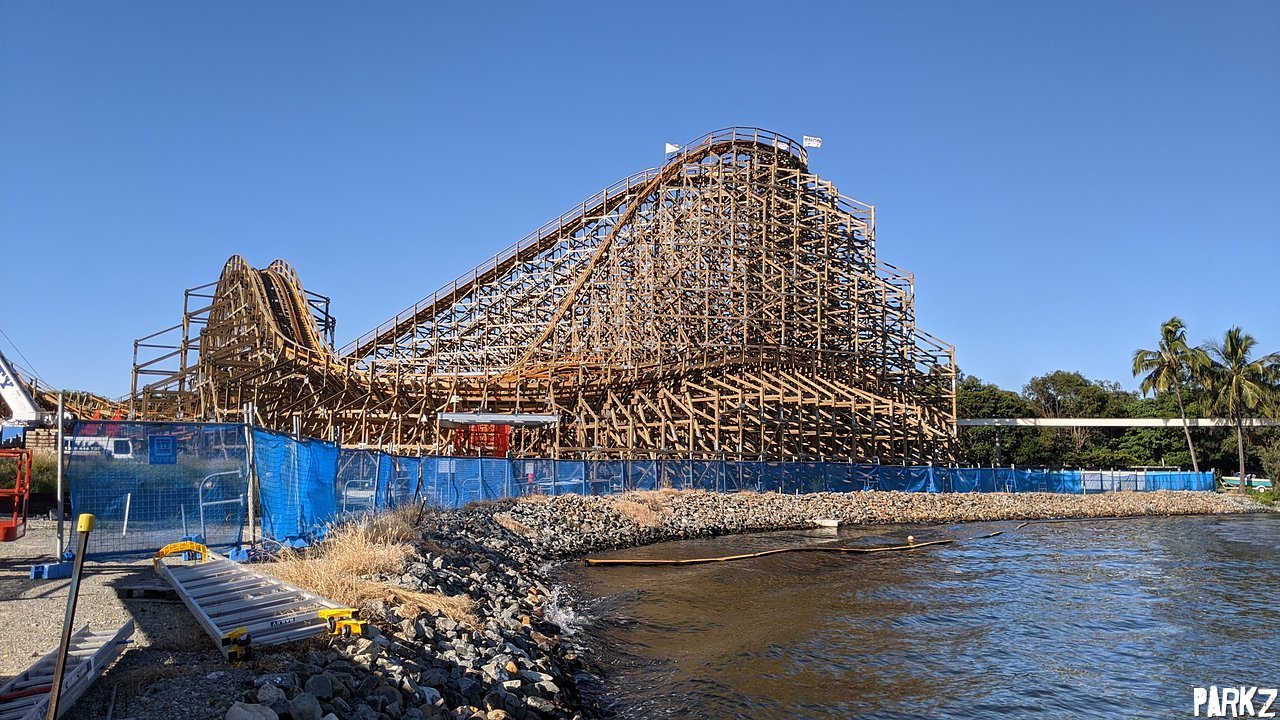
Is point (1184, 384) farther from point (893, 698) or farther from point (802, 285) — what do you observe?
point (893, 698)

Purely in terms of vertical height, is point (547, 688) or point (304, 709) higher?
point (304, 709)

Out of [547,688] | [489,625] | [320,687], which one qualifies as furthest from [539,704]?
[320,687]

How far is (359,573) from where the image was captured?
9062mm

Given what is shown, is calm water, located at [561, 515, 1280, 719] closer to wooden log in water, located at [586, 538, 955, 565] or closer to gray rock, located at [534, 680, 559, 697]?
wooden log in water, located at [586, 538, 955, 565]

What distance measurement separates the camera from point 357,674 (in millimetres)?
6285

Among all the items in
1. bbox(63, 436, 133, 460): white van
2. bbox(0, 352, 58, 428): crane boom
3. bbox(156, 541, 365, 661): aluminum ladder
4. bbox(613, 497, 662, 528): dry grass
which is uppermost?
bbox(0, 352, 58, 428): crane boom

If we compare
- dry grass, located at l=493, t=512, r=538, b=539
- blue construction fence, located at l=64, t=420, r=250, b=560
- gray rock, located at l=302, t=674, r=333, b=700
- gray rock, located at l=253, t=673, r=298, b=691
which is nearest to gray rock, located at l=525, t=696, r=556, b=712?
gray rock, located at l=302, t=674, r=333, b=700

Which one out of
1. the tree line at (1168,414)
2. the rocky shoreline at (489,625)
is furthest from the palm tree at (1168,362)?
the rocky shoreline at (489,625)

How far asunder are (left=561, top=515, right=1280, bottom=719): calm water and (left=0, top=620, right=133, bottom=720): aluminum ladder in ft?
14.2

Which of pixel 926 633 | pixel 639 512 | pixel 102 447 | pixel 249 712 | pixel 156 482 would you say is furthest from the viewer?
pixel 639 512

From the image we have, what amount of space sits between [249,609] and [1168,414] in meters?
61.4

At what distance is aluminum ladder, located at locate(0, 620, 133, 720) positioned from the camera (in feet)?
16.0

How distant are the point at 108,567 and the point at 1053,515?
31390 millimetres

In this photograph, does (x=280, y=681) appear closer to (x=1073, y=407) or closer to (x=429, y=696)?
(x=429, y=696)
